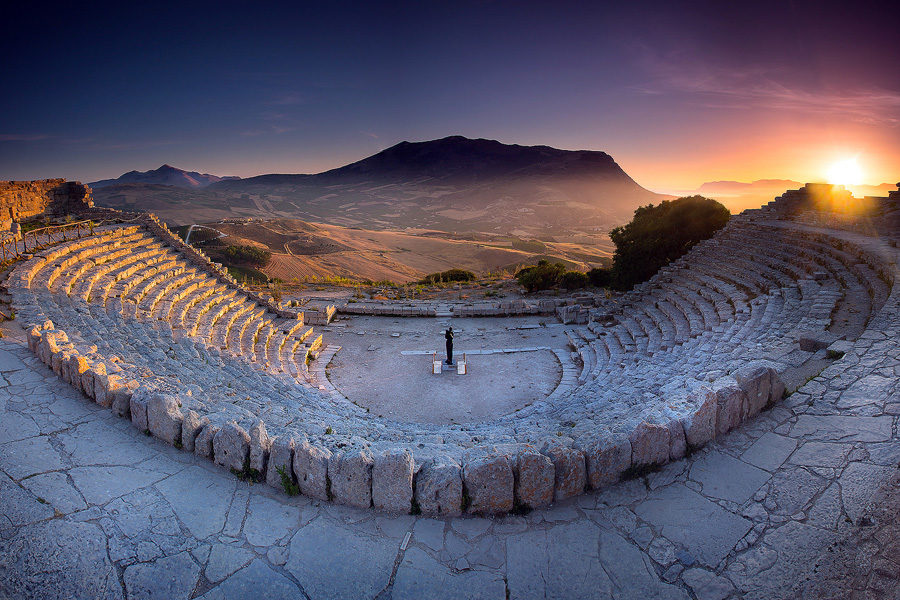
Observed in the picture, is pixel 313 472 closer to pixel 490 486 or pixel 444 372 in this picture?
pixel 490 486

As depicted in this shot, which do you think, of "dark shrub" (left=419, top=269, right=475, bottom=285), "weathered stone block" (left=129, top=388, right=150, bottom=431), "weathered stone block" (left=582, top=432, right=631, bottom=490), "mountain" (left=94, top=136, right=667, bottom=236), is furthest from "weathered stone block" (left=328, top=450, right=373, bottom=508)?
"mountain" (left=94, top=136, right=667, bottom=236)

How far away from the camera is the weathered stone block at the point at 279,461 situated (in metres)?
4.65

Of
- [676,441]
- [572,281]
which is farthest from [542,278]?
[676,441]

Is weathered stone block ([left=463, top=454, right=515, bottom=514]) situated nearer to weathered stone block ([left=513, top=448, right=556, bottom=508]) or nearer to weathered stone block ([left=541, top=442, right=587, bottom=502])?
weathered stone block ([left=513, top=448, right=556, bottom=508])

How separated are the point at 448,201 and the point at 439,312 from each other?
463 ft

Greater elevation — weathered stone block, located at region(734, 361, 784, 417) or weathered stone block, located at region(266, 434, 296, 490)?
weathered stone block, located at region(734, 361, 784, 417)

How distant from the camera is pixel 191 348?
998 cm

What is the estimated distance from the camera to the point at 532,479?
445cm

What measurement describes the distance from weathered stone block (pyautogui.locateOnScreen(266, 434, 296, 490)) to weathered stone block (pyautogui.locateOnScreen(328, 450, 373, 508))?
0.47 m

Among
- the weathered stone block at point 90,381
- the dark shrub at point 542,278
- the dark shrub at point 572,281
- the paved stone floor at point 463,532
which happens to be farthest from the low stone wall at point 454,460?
the dark shrub at point 572,281

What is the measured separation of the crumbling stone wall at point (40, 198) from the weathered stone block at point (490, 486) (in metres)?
21.6

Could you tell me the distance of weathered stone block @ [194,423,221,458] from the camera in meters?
5.02

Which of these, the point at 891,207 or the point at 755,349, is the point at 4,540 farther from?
the point at 891,207

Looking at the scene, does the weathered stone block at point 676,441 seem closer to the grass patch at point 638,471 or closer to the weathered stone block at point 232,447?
the grass patch at point 638,471
